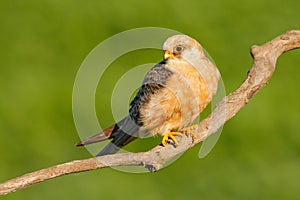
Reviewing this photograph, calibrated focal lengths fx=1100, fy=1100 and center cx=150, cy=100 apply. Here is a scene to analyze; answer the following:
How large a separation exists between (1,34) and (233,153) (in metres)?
3.71

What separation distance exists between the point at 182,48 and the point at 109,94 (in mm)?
4520

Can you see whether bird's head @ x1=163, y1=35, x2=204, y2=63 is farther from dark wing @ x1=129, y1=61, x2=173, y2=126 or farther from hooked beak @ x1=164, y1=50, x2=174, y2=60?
dark wing @ x1=129, y1=61, x2=173, y2=126

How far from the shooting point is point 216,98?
8.99m

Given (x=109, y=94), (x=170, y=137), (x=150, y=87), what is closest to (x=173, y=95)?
(x=150, y=87)

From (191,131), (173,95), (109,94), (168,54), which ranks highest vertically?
(168,54)

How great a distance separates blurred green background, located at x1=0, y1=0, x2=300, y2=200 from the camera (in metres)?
11.9

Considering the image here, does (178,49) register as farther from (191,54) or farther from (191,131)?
(191,131)

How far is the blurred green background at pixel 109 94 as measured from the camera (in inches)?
470

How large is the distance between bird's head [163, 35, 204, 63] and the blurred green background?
3.25 m

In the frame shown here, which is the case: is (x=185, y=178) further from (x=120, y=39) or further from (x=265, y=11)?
(x=265, y=11)

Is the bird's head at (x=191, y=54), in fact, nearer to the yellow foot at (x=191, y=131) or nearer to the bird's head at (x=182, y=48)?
the bird's head at (x=182, y=48)

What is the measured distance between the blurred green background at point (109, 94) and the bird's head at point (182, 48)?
3254mm

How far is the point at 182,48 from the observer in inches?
344

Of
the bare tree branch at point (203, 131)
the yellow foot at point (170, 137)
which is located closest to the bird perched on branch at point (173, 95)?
the yellow foot at point (170, 137)
